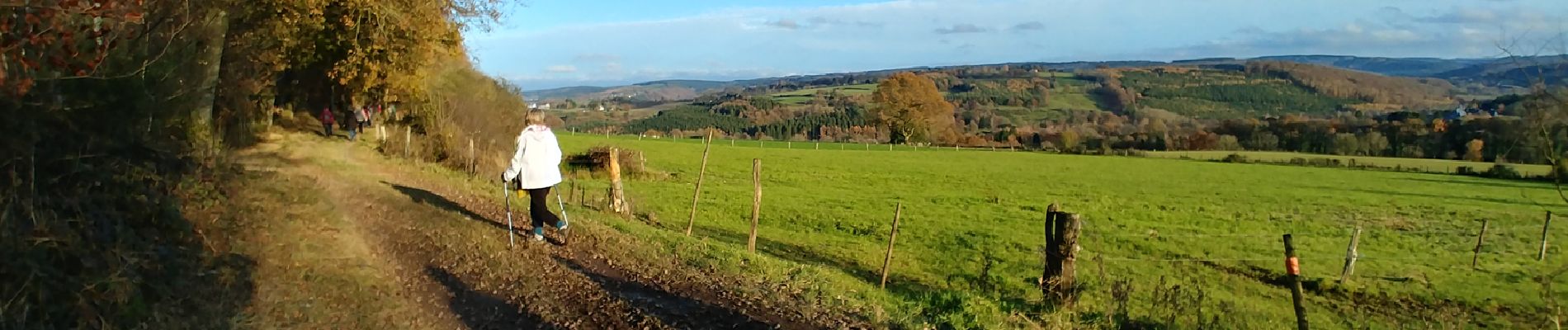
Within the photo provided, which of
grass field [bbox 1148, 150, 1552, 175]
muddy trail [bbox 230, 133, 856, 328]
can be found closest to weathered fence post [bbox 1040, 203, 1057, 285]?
muddy trail [bbox 230, 133, 856, 328]

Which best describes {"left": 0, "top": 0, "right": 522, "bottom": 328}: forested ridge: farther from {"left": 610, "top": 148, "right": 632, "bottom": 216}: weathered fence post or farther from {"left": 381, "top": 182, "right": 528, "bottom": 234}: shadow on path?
{"left": 610, "top": 148, "right": 632, "bottom": 216}: weathered fence post

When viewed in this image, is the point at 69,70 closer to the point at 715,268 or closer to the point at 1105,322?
the point at 715,268

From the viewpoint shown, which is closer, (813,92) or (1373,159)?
(1373,159)

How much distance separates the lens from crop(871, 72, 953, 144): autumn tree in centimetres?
10506

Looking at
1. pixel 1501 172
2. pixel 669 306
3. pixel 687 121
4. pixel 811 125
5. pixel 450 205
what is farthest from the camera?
pixel 687 121

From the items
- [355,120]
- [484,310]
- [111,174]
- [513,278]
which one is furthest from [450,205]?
[355,120]

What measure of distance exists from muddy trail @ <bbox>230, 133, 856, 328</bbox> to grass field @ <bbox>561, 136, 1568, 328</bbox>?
4.83ft

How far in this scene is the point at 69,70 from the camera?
5840mm

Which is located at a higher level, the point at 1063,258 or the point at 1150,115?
the point at 1063,258

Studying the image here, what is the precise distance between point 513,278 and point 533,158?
73.8 inches

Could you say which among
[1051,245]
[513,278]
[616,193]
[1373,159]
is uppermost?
[513,278]

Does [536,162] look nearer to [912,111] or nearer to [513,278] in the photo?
[513,278]

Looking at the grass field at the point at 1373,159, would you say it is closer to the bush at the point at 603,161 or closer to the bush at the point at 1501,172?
the bush at the point at 1501,172

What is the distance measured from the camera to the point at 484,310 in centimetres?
722
